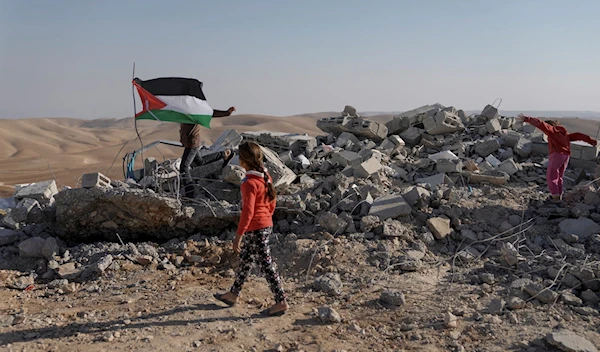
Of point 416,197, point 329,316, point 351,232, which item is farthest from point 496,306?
point 416,197

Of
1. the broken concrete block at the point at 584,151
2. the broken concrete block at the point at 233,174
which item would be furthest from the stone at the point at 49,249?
the broken concrete block at the point at 584,151

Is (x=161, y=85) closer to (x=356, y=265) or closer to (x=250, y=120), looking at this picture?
(x=356, y=265)

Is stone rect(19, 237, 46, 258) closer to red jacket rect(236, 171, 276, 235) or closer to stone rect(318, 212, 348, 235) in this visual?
red jacket rect(236, 171, 276, 235)

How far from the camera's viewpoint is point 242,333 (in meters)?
3.78

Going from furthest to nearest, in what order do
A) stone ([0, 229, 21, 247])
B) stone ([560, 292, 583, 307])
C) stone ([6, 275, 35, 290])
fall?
stone ([0, 229, 21, 247]) < stone ([6, 275, 35, 290]) < stone ([560, 292, 583, 307])

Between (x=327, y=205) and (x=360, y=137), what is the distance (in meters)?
5.48

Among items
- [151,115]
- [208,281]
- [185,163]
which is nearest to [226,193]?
[185,163]

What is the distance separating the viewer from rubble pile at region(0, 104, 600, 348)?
476cm

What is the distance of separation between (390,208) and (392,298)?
6.38 ft

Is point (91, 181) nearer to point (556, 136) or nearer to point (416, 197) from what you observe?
point (416, 197)

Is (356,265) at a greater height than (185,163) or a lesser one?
lesser

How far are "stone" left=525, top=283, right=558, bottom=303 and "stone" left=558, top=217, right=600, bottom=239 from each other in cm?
204

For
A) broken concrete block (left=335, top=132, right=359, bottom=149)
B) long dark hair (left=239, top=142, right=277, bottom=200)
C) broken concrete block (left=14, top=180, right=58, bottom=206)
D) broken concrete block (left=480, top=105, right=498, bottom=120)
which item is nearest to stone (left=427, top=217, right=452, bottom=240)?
long dark hair (left=239, top=142, right=277, bottom=200)

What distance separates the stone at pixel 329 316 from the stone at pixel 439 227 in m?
2.42
